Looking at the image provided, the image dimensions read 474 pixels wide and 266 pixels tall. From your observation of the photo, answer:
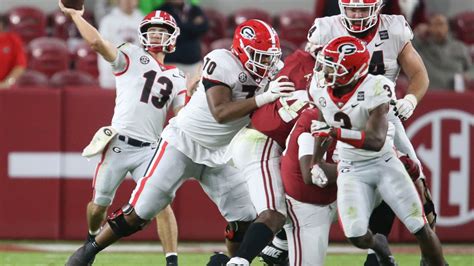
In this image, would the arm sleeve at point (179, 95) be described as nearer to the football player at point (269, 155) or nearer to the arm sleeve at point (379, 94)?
the football player at point (269, 155)

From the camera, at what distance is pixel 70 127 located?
10.4 meters

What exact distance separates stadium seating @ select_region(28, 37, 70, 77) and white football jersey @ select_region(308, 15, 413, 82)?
15.8ft

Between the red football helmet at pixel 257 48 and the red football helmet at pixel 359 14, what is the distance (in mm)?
583

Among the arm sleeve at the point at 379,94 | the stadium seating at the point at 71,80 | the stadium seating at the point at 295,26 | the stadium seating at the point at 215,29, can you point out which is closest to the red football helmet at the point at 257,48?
the arm sleeve at the point at 379,94

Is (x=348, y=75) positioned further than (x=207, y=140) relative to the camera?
No

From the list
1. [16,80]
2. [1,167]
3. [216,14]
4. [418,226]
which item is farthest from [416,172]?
[216,14]

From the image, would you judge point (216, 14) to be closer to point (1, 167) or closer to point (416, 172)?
point (1, 167)

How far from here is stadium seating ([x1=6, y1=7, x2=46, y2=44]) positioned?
1277cm

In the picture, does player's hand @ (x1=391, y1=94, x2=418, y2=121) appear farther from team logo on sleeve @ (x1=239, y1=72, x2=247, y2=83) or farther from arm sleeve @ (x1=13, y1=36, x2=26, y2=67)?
arm sleeve @ (x1=13, y1=36, x2=26, y2=67)

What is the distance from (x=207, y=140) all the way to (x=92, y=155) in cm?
121

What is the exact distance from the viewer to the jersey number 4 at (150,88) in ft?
27.7

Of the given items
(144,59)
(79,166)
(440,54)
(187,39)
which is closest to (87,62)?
(187,39)

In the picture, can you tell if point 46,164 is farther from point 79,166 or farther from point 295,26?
point 295,26

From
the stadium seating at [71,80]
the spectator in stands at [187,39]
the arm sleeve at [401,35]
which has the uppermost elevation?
the arm sleeve at [401,35]
